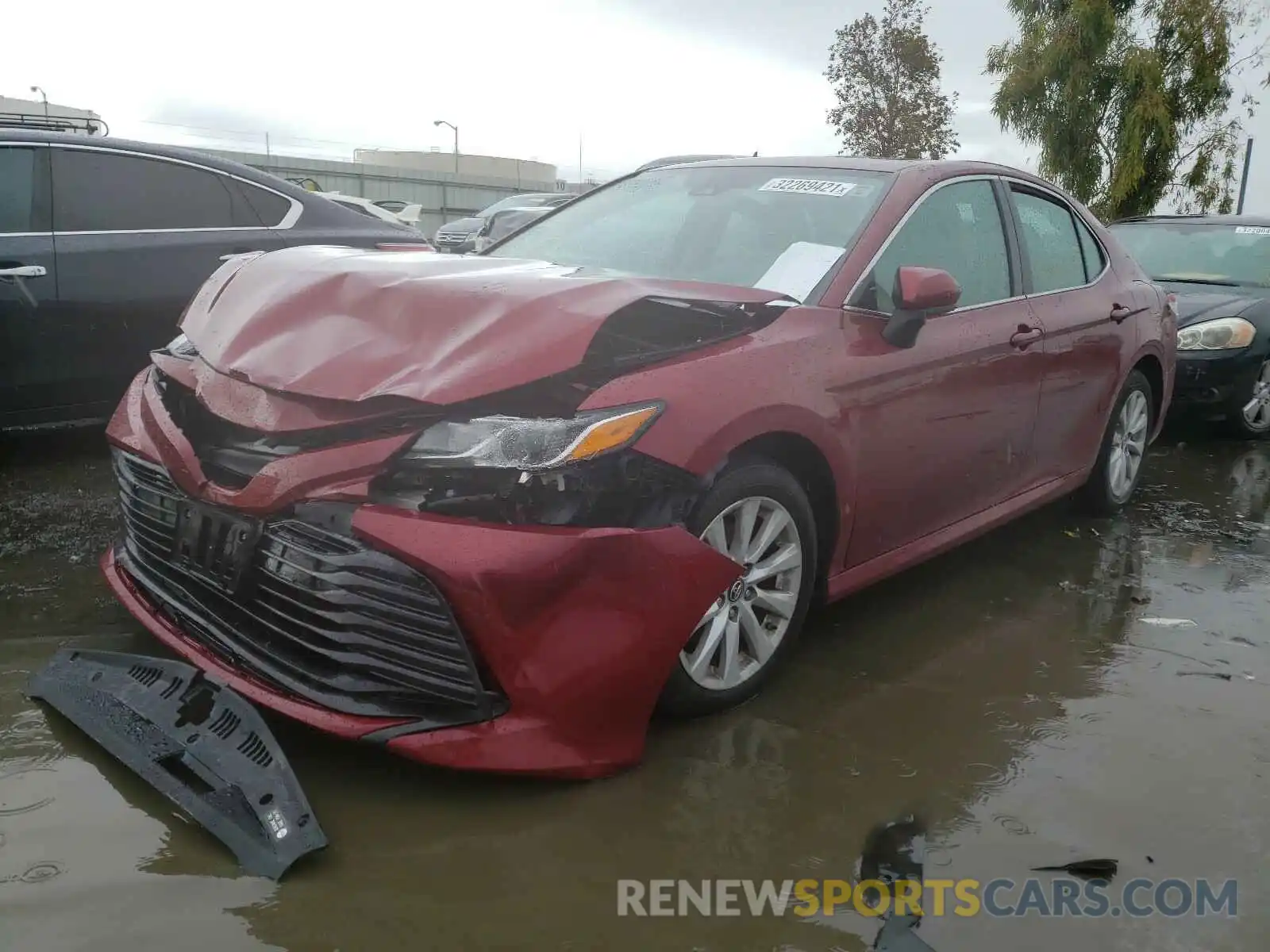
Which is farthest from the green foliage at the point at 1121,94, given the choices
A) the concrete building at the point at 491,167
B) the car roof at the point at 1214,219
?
the concrete building at the point at 491,167

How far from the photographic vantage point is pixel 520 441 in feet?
7.83

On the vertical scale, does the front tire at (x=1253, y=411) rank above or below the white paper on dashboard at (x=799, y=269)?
below

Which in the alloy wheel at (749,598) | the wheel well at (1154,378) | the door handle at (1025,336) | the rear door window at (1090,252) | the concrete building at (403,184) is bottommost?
the alloy wheel at (749,598)

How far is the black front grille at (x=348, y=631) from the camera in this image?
7.54 feet

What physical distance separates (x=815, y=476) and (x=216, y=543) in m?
1.59

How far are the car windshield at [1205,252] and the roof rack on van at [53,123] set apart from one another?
6.67 meters


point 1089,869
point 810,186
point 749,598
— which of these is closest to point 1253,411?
point 810,186

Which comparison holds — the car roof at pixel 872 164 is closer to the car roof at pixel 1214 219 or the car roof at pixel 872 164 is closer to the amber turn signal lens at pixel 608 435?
the amber turn signal lens at pixel 608 435

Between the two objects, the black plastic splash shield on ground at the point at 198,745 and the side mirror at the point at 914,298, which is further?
the side mirror at the point at 914,298

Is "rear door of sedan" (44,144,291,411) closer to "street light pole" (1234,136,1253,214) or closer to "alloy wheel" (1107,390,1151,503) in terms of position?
"alloy wheel" (1107,390,1151,503)

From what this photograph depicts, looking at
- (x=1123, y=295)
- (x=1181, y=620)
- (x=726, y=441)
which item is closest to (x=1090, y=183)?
(x=1123, y=295)

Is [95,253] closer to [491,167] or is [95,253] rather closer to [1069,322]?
[1069,322]

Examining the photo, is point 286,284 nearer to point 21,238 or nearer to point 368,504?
point 368,504

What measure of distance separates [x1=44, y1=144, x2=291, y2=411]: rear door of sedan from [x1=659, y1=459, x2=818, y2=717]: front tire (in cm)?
323
